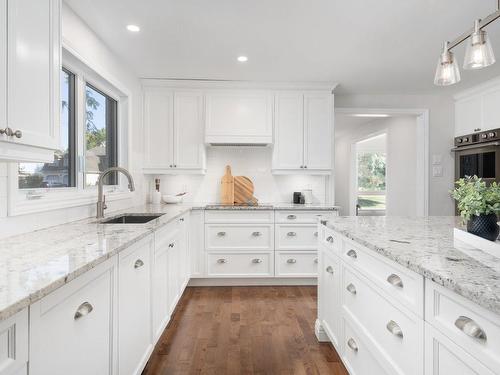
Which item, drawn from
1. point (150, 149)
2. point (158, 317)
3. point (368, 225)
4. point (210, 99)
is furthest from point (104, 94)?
point (368, 225)

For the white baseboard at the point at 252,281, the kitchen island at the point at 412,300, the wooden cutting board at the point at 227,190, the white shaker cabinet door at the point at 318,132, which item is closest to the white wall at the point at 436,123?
the white shaker cabinet door at the point at 318,132

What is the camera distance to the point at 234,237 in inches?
136

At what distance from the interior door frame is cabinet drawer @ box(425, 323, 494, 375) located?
3.53 m

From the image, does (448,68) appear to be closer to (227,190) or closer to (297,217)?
(297,217)

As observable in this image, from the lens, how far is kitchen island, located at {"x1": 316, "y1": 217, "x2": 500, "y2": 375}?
77 cm

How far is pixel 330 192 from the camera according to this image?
3.94m

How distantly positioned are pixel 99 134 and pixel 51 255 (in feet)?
6.30

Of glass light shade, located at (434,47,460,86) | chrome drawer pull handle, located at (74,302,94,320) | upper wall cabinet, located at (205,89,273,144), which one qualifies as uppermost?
upper wall cabinet, located at (205,89,273,144)

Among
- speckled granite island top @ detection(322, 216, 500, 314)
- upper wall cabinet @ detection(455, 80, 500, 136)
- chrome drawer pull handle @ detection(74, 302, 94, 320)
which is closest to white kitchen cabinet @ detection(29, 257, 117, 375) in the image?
chrome drawer pull handle @ detection(74, 302, 94, 320)

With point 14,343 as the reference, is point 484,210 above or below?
above

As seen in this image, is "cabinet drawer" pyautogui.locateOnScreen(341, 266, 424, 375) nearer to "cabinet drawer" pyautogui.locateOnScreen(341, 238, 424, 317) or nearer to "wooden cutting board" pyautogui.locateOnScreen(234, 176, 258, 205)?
"cabinet drawer" pyautogui.locateOnScreen(341, 238, 424, 317)

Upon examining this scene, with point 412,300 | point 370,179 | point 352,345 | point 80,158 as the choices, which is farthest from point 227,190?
point 370,179

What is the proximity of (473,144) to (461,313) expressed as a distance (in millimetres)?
3734

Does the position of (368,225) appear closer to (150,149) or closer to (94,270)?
(94,270)
